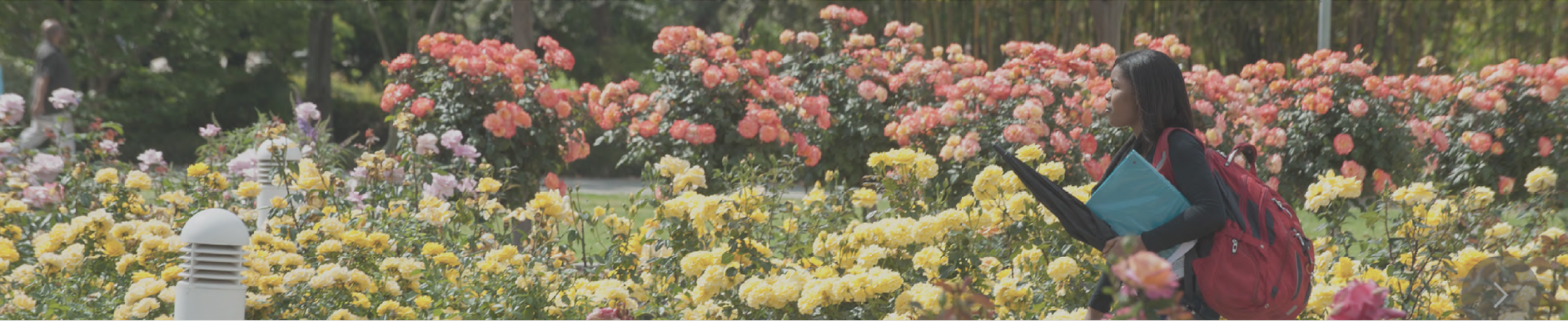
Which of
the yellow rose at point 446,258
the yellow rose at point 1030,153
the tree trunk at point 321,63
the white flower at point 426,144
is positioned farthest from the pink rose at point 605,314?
the tree trunk at point 321,63

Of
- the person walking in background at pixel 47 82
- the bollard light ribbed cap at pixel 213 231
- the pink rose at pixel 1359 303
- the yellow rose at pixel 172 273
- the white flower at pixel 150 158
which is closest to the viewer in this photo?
the pink rose at pixel 1359 303

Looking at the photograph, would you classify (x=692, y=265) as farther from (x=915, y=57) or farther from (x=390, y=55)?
(x=390, y=55)

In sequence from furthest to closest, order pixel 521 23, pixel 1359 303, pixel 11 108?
pixel 521 23 → pixel 11 108 → pixel 1359 303

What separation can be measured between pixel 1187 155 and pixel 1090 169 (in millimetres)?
2553

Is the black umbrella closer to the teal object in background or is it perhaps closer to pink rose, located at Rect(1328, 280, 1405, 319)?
the teal object in background

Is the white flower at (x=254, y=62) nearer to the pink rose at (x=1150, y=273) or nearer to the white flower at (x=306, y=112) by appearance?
the white flower at (x=306, y=112)

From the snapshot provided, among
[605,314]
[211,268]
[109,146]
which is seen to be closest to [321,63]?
[109,146]

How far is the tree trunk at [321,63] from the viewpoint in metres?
14.0

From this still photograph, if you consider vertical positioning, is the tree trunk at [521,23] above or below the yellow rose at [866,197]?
above

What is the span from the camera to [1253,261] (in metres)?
1.87

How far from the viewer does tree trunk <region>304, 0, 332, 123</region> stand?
1398 cm

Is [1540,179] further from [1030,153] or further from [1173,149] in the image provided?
[1173,149]

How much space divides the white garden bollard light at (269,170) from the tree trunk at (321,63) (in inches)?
412

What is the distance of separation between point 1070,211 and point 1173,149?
18cm
